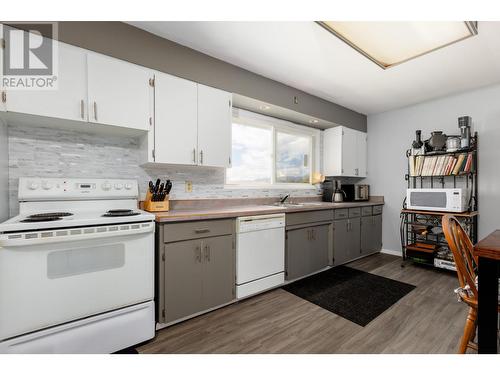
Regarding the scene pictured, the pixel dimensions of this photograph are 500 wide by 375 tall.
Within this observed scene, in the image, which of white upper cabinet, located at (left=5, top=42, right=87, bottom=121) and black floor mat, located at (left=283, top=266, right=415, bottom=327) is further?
black floor mat, located at (left=283, top=266, right=415, bottom=327)

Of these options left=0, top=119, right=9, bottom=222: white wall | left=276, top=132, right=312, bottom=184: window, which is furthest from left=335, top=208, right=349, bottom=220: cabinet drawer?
left=0, top=119, right=9, bottom=222: white wall

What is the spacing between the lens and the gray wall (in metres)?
1.70

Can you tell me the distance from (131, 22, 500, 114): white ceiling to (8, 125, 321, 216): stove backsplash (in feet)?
3.41

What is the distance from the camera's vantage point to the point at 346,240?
3271 mm

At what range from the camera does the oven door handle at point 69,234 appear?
4.18ft

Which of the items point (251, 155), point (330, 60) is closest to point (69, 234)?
point (251, 155)

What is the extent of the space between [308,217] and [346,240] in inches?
36.0

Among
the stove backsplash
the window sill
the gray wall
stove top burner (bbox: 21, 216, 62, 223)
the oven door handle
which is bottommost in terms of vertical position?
the oven door handle

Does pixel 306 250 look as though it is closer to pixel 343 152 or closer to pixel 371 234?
pixel 371 234

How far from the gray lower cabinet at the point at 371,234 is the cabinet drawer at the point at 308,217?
930 mm

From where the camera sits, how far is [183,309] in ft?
6.10

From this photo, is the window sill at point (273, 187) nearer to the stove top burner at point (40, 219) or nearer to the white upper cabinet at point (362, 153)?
the white upper cabinet at point (362, 153)

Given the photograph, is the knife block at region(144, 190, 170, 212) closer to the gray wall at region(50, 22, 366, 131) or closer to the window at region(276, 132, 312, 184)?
the gray wall at region(50, 22, 366, 131)
